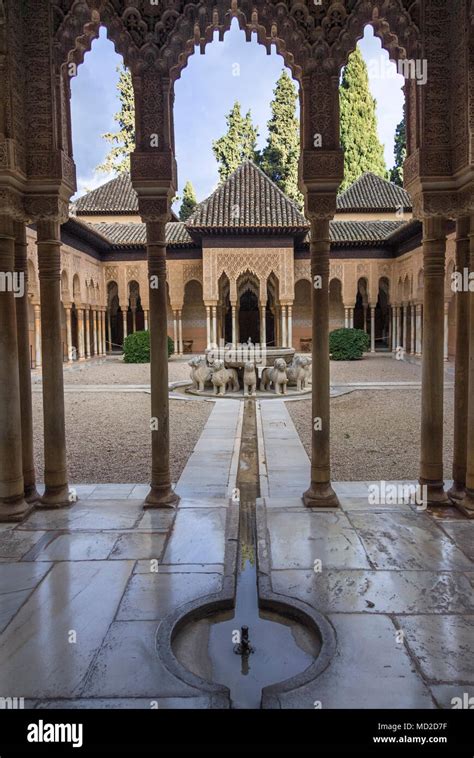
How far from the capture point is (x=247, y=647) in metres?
3.09

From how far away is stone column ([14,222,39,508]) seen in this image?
5.50 metres

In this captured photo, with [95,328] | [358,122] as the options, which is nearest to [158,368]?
[95,328]

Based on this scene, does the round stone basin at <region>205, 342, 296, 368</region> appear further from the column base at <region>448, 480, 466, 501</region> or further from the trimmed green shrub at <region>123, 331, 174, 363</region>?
the column base at <region>448, 480, 466, 501</region>

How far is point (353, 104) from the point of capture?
37531mm

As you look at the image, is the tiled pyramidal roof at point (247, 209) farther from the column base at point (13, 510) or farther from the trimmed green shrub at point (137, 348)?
the column base at point (13, 510)

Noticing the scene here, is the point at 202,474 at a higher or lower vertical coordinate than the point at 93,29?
lower

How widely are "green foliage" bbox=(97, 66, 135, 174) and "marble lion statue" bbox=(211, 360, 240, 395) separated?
29256 mm

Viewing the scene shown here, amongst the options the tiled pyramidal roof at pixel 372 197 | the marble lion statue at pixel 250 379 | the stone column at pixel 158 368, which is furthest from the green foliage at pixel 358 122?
the stone column at pixel 158 368

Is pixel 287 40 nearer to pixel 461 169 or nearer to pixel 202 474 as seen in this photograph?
pixel 461 169

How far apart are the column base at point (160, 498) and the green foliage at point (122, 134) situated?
124 feet

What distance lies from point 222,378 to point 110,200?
80.7 feet

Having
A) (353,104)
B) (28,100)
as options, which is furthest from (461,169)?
(353,104)

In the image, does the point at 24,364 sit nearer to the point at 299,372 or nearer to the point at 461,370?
the point at 461,370

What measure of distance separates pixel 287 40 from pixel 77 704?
563 centimetres
